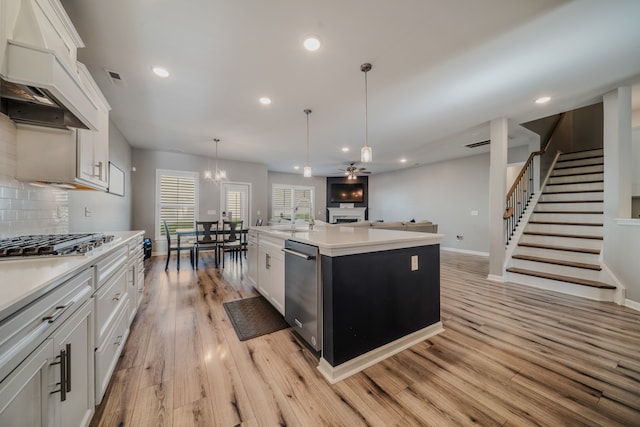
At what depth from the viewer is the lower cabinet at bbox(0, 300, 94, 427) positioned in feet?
2.18

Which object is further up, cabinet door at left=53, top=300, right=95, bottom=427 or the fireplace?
the fireplace

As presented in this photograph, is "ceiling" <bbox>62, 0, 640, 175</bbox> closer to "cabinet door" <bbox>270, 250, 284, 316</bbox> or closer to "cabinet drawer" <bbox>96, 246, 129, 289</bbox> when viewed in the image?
"cabinet drawer" <bbox>96, 246, 129, 289</bbox>

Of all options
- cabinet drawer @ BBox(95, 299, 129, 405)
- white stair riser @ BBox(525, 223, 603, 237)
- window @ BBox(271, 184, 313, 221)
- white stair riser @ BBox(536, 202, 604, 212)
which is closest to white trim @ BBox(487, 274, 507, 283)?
white stair riser @ BBox(525, 223, 603, 237)

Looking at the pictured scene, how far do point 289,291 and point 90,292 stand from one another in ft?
4.32

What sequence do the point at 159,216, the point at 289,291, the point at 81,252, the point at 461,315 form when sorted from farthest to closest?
1. the point at 159,216
2. the point at 461,315
3. the point at 289,291
4. the point at 81,252

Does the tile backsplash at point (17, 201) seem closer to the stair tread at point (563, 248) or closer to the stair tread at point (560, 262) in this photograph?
the stair tread at point (560, 262)

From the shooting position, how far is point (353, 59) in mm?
2275

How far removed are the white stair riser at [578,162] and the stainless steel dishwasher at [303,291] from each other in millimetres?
6748

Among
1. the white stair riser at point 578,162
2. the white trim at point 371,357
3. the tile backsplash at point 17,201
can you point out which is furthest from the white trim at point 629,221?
the tile backsplash at point 17,201

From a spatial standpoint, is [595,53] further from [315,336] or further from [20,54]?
[20,54]

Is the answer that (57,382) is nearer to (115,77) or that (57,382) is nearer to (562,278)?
(115,77)

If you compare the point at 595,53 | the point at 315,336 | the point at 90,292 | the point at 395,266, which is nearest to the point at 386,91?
the point at 595,53

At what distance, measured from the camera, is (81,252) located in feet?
4.09

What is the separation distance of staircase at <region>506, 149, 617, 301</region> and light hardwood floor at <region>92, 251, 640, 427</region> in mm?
654
